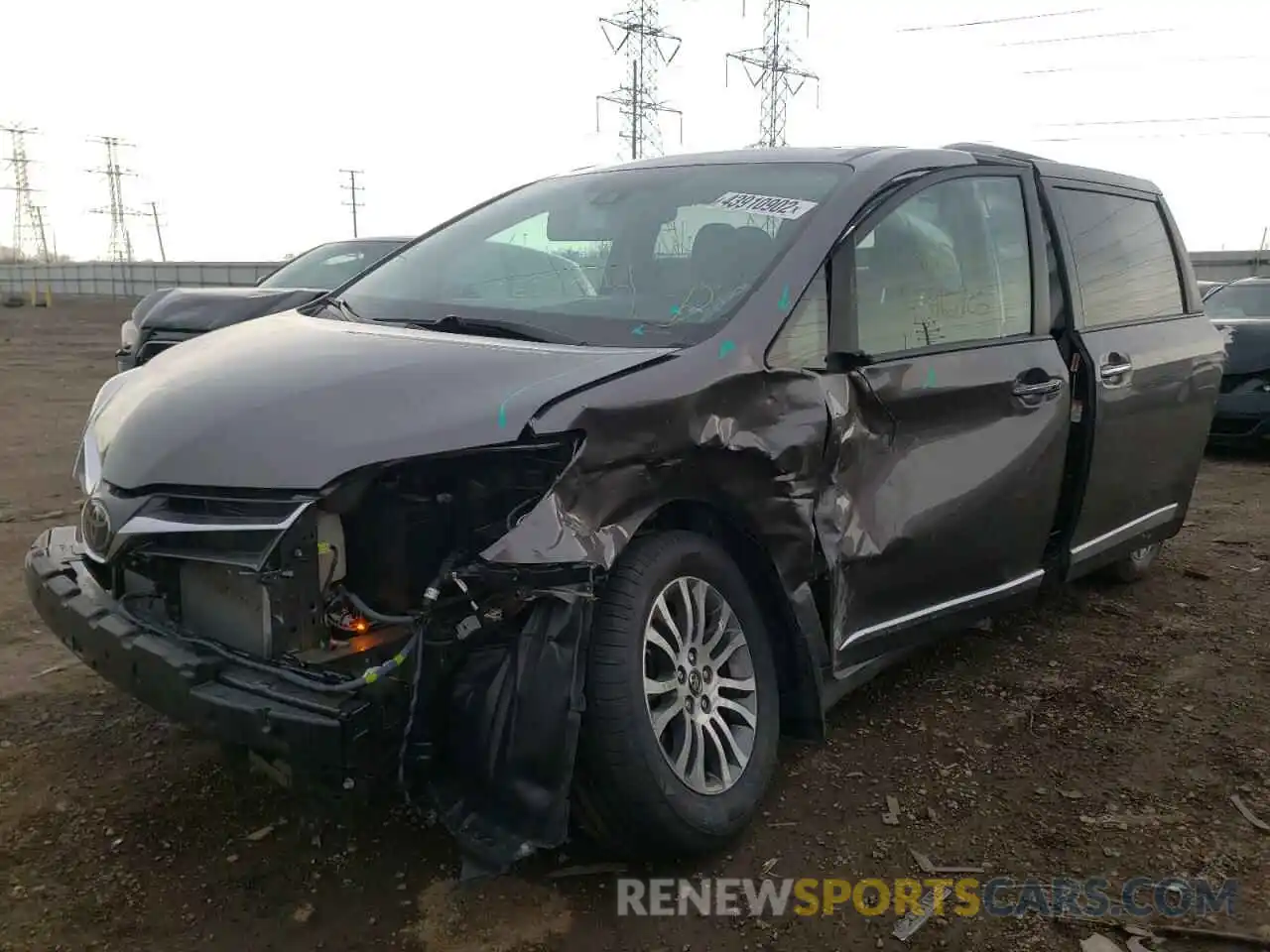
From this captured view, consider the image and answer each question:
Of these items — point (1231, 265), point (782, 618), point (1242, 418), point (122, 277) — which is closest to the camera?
point (782, 618)

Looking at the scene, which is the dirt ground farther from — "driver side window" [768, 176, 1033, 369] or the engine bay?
"driver side window" [768, 176, 1033, 369]

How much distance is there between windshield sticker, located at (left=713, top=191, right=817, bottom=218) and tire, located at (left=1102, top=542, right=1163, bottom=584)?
2637mm

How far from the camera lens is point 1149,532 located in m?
4.46

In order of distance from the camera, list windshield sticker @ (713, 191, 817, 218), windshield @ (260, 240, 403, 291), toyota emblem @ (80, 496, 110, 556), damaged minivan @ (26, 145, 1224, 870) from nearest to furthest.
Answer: damaged minivan @ (26, 145, 1224, 870)
toyota emblem @ (80, 496, 110, 556)
windshield sticker @ (713, 191, 817, 218)
windshield @ (260, 240, 403, 291)

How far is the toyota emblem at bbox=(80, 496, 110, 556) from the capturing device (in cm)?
242

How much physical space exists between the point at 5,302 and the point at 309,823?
4148cm

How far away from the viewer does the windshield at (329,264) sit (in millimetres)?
7977

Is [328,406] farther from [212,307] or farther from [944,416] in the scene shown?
[212,307]

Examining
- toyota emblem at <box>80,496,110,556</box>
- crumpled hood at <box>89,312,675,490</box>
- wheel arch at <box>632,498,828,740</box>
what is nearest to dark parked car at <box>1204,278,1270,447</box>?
wheel arch at <box>632,498,828,740</box>

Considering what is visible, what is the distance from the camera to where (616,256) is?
3.21 meters

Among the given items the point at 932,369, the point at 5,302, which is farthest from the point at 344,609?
the point at 5,302

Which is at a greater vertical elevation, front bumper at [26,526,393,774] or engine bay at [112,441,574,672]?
engine bay at [112,441,574,672]

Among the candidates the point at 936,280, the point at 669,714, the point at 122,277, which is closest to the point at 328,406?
the point at 669,714

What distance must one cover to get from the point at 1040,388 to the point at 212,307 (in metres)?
4.91
